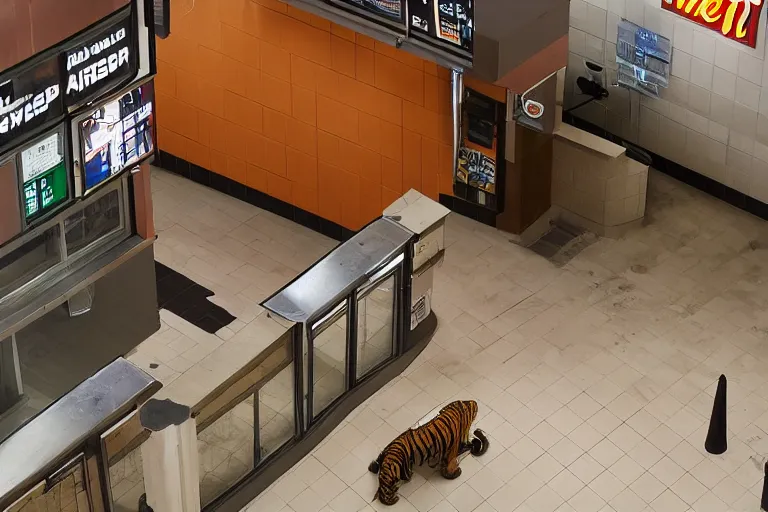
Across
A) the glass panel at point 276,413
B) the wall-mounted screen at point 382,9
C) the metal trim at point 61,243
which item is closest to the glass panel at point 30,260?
the metal trim at point 61,243

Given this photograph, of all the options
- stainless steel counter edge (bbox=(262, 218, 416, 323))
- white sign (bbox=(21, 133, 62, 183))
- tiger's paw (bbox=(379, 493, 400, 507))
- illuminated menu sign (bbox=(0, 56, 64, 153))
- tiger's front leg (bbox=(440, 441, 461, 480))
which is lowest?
tiger's paw (bbox=(379, 493, 400, 507))

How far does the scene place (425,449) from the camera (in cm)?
1303

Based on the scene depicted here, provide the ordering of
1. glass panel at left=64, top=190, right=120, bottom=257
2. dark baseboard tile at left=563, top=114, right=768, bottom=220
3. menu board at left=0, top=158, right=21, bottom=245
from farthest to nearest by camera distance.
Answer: dark baseboard tile at left=563, top=114, right=768, bottom=220, glass panel at left=64, top=190, right=120, bottom=257, menu board at left=0, top=158, right=21, bottom=245

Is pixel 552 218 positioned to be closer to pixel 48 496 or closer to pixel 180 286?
pixel 180 286

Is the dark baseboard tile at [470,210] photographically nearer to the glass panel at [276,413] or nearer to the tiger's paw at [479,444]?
the tiger's paw at [479,444]

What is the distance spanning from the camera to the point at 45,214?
11750mm

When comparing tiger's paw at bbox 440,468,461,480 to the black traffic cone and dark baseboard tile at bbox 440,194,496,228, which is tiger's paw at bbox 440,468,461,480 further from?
dark baseboard tile at bbox 440,194,496,228

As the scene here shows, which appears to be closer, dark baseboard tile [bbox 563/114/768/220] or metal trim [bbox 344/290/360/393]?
metal trim [bbox 344/290/360/393]

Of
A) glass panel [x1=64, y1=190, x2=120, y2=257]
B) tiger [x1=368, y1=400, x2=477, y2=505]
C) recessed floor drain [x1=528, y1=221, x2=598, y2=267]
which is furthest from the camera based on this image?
recessed floor drain [x1=528, y1=221, x2=598, y2=267]

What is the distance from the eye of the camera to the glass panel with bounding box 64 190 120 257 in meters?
12.6

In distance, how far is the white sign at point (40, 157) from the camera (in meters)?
11.4

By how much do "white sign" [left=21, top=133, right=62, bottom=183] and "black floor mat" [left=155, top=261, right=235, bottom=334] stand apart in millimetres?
4246

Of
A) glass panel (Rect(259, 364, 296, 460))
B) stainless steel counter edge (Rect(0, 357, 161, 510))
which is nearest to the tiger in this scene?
glass panel (Rect(259, 364, 296, 460))

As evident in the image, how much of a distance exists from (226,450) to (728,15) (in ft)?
23.4
